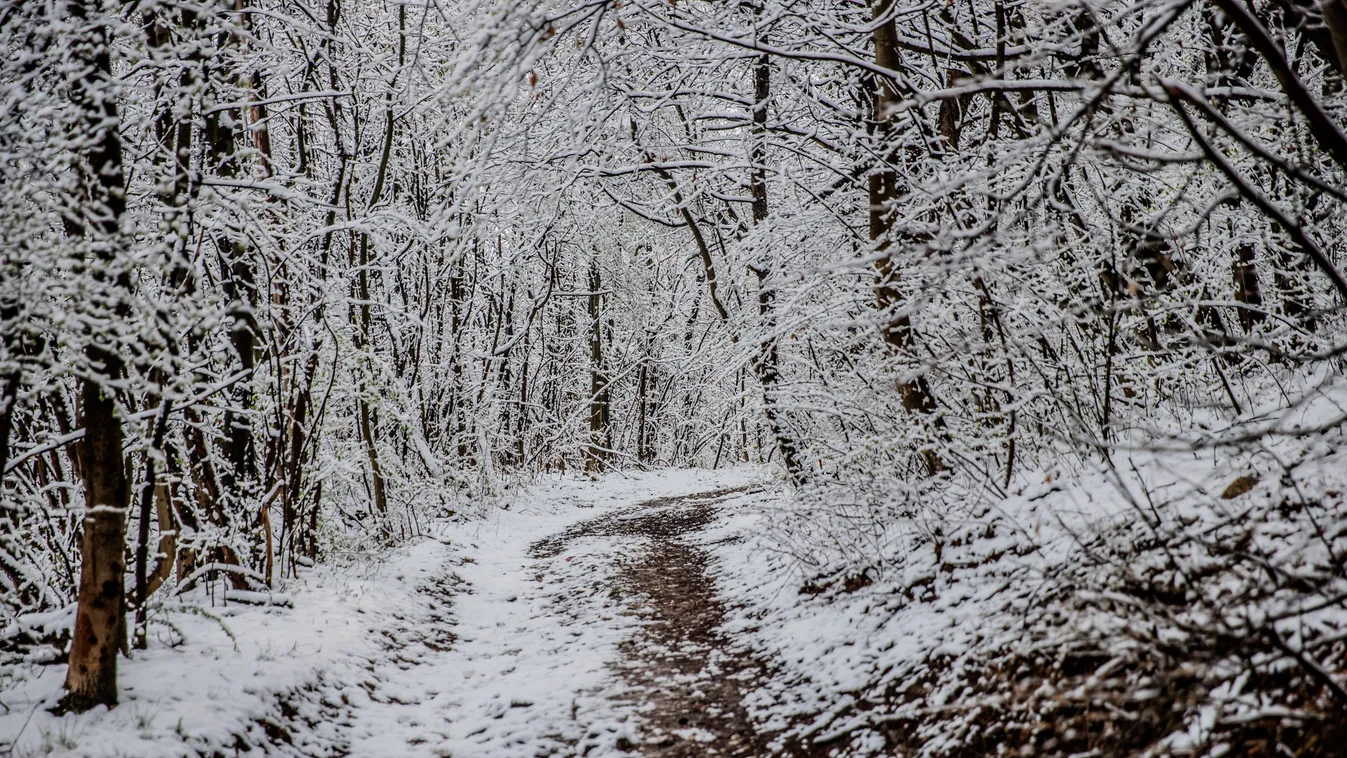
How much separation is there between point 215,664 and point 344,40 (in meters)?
5.23

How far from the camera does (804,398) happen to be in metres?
7.12

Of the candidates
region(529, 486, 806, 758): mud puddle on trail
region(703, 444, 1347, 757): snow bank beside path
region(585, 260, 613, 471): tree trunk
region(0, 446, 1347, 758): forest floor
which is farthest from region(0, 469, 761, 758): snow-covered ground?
region(585, 260, 613, 471): tree trunk

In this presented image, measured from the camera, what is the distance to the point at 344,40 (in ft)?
22.0

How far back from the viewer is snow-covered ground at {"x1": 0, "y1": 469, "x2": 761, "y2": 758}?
13.5ft

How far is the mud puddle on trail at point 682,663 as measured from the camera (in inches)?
178

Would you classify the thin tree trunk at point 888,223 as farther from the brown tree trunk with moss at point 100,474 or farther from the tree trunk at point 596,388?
the tree trunk at point 596,388

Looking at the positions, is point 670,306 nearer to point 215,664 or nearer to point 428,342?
point 428,342

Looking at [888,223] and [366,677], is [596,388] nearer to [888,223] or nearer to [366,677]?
[888,223]

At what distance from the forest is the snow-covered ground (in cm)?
4

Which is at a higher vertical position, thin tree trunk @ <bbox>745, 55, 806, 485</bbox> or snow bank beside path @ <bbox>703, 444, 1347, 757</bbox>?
thin tree trunk @ <bbox>745, 55, 806, 485</bbox>

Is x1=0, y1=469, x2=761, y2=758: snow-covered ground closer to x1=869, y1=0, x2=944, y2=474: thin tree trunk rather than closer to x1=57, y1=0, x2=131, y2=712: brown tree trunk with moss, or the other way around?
x1=57, y1=0, x2=131, y2=712: brown tree trunk with moss

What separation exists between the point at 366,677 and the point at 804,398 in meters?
4.38

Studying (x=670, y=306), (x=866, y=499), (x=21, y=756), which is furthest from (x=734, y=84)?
(x=670, y=306)

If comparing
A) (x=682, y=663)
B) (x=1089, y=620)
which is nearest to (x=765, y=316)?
(x=682, y=663)
